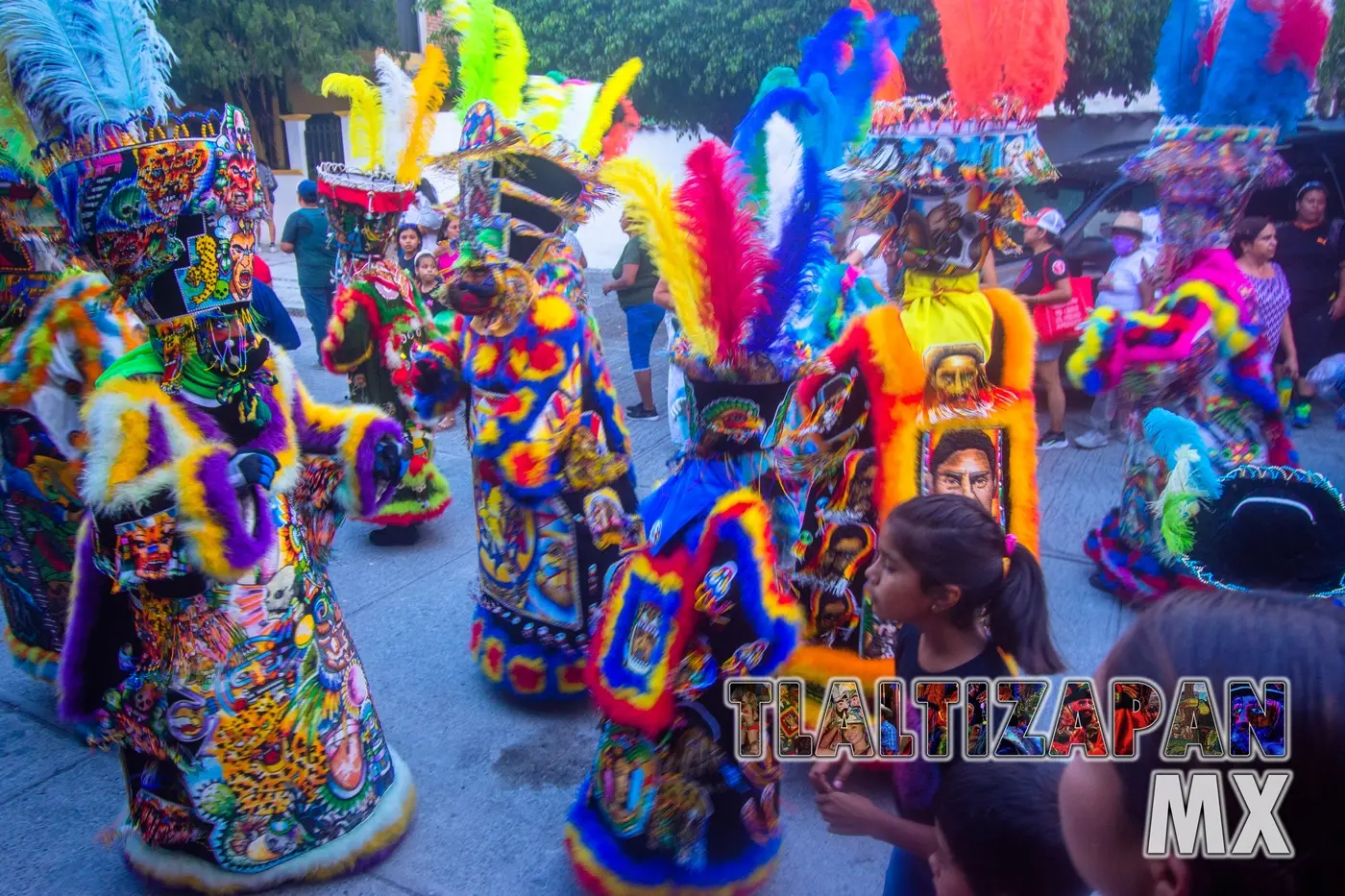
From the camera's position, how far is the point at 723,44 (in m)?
10.7

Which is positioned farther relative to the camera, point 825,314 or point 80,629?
point 825,314

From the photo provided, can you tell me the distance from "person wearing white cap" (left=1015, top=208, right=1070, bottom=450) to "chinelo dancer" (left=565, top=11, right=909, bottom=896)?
14.4ft

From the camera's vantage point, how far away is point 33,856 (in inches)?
107

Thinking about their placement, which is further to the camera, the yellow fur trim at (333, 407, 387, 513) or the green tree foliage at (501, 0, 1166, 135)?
the green tree foliage at (501, 0, 1166, 135)

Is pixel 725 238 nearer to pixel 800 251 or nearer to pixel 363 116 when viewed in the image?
pixel 800 251

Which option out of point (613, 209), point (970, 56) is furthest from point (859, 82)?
point (613, 209)

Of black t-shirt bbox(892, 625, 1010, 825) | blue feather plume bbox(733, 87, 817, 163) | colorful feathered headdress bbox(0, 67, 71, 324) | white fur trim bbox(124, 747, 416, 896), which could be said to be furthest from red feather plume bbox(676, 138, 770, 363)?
colorful feathered headdress bbox(0, 67, 71, 324)

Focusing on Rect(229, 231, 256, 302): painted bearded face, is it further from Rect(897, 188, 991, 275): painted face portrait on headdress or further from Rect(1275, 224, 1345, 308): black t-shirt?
Rect(1275, 224, 1345, 308): black t-shirt

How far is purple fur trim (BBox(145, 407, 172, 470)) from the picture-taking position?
217cm

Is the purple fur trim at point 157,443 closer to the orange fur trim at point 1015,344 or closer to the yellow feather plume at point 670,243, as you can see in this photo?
the yellow feather plume at point 670,243

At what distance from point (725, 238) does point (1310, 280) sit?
685cm

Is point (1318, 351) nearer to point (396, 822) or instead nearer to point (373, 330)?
point (373, 330)

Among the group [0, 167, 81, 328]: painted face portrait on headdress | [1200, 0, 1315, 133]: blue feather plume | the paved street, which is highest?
[1200, 0, 1315, 133]: blue feather plume

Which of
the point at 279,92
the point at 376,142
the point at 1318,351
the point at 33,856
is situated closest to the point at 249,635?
the point at 33,856
